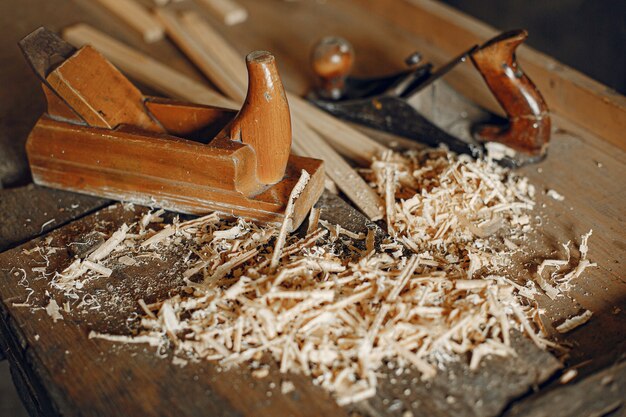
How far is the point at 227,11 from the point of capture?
2.65 metres

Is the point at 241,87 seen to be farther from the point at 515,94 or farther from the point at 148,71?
the point at 515,94

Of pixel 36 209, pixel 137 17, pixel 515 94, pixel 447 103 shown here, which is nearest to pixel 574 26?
pixel 447 103

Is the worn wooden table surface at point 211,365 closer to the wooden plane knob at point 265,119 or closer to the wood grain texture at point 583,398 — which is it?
the wood grain texture at point 583,398

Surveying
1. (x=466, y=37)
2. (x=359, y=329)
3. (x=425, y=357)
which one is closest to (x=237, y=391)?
(x=359, y=329)

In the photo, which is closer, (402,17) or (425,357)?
(425,357)

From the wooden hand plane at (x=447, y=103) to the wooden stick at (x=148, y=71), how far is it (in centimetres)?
38

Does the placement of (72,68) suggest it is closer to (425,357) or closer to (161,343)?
(161,343)

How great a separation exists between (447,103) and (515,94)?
0.89ft

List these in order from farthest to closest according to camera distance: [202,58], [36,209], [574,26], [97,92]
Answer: [574,26]
[202,58]
[36,209]
[97,92]

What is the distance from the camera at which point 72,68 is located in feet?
5.19

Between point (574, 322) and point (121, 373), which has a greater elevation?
point (574, 322)

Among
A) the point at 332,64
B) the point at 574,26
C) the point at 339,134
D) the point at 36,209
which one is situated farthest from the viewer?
the point at 574,26

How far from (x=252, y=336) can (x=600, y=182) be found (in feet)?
3.75

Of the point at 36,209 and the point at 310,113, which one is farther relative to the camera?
the point at 310,113
